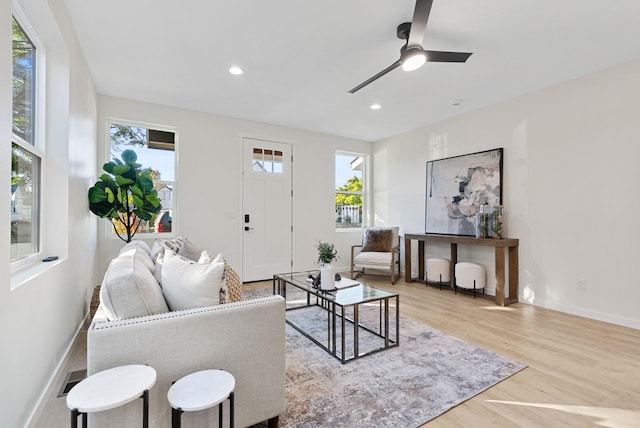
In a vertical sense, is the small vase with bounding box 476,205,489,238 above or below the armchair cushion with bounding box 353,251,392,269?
above

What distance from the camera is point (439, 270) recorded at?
14.9 feet

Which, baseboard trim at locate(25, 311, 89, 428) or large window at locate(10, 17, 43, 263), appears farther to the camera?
large window at locate(10, 17, 43, 263)

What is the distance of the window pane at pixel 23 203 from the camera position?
5.65 ft

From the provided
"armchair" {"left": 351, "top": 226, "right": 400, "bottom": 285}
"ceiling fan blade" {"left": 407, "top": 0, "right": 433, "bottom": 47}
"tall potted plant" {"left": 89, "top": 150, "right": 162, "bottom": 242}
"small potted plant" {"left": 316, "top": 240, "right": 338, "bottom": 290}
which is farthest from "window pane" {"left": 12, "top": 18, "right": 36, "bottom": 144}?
"armchair" {"left": 351, "top": 226, "right": 400, "bottom": 285}

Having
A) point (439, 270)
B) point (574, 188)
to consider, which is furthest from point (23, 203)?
point (574, 188)

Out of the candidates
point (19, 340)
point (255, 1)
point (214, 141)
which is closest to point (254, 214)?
point (214, 141)

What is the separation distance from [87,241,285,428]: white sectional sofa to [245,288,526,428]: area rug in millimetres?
328

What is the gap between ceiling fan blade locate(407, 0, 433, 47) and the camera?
1.90m

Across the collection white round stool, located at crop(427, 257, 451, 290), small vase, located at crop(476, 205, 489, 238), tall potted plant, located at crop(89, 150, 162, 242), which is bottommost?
white round stool, located at crop(427, 257, 451, 290)

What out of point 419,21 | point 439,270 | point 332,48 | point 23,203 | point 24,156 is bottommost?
point 439,270

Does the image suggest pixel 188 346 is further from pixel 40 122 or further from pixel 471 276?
pixel 471 276

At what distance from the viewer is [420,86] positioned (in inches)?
139

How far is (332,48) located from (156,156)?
298 cm

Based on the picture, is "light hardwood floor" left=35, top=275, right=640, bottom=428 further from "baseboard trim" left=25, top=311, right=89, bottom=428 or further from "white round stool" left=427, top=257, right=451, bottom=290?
"white round stool" left=427, top=257, right=451, bottom=290
